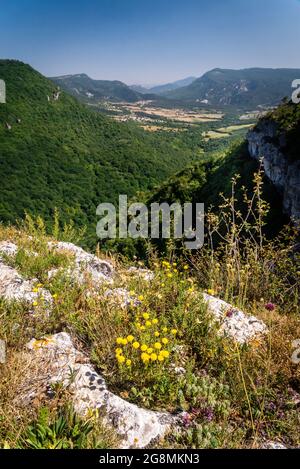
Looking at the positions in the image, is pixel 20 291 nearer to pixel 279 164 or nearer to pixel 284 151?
pixel 284 151

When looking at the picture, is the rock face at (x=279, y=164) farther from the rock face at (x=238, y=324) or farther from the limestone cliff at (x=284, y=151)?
the rock face at (x=238, y=324)

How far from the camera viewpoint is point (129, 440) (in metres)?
2.19

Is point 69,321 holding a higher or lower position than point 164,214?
higher

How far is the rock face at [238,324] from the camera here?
3197 millimetres

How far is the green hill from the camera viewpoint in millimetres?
69500

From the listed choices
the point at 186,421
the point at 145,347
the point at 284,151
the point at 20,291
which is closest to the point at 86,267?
the point at 20,291

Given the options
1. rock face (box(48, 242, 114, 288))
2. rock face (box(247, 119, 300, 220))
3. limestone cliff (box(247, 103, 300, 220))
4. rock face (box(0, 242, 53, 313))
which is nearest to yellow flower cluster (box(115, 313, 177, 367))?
rock face (box(0, 242, 53, 313))

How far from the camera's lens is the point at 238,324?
11.3 ft

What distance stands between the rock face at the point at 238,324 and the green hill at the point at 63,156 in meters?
53.4

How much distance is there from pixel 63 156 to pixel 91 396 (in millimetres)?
93455
